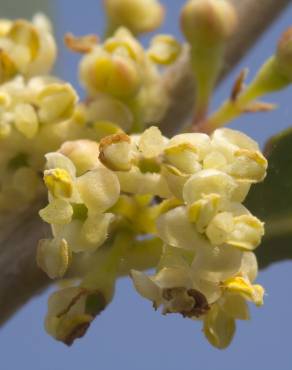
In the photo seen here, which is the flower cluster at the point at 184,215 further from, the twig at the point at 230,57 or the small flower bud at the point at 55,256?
the twig at the point at 230,57

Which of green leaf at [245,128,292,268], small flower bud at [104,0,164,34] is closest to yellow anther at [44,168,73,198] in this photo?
green leaf at [245,128,292,268]

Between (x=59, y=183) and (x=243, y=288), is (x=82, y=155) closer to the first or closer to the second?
(x=59, y=183)

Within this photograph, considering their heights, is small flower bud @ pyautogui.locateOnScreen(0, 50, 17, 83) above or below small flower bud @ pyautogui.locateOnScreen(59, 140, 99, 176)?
below

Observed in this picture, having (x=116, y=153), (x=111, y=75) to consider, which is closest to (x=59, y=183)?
(x=116, y=153)

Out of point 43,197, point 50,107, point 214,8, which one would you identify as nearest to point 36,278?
point 43,197

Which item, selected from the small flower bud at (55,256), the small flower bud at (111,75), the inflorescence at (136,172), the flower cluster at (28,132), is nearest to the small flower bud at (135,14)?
the inflorescence at (136,172)

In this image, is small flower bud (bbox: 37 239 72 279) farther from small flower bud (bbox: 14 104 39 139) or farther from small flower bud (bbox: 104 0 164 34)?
small flower bud (bbox: 104 0 164 34)
